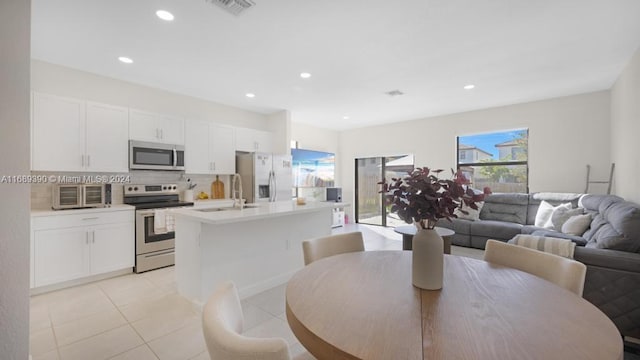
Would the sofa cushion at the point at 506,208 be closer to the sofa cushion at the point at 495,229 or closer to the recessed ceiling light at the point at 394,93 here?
the sofa cushion at the point at 495,229

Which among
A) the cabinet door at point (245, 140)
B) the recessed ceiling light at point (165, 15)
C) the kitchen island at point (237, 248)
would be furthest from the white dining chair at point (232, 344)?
the cabinet door at point (245, 140)

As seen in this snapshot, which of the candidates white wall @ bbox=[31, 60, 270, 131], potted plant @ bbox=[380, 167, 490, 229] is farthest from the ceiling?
potted plant @ bbox=[380, 167, 490, 229]

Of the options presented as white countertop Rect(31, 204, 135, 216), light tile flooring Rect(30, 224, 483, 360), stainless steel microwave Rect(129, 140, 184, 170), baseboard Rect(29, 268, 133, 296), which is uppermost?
stainless steel microwave Rect(129, 140, 184, 170)

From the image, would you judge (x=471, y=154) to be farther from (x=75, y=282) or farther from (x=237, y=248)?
(x=75, y=282)

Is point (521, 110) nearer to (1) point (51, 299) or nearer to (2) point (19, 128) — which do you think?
(2) point (19, 128)

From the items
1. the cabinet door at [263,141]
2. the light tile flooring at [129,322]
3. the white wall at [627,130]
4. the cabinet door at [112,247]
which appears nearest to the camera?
the light tile flooring at [129,322]

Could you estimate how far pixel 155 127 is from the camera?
4059 millimetres

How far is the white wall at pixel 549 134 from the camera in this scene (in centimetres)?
446

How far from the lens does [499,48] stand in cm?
299

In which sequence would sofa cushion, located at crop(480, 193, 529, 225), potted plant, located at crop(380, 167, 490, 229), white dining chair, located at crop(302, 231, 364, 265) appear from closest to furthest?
1. potted plant, located at crop(380, 167, 490, 229)
2. white dining chair, located at crop(302, 231, 364, 265)
3. sofa cushion, located at crop(480, 193, 529, 225)

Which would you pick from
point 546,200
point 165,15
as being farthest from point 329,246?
point 546,200

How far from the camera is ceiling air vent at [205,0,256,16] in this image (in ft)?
7.23

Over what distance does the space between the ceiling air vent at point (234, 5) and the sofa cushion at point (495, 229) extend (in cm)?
462

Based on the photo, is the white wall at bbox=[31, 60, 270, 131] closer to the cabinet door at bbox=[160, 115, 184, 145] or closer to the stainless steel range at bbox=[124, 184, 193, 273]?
the cabinet door at bbox=[160, 115, 184, 145]
